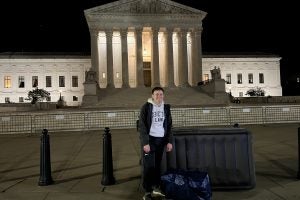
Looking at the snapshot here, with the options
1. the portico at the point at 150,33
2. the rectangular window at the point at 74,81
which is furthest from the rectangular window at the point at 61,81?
the portico at the point at 150,33

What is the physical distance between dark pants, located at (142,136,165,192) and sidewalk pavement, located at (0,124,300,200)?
451 mm

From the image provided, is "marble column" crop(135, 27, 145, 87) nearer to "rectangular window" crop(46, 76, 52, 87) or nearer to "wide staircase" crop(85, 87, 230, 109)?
"wide staircase" crop(85, 87, 230, 109)

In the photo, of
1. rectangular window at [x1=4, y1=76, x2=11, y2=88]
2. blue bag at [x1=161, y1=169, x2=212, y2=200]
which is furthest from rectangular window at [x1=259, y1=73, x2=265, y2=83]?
blue bag at [x1=161, y1=169, x2=212, y2=200]

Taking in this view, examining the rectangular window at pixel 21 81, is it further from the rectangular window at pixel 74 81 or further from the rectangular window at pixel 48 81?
the rectangular window at pixel 74 81

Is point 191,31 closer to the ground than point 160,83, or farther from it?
farther from it

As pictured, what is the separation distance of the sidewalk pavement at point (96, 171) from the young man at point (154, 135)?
20.7 inches

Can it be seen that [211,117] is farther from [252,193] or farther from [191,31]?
[191,31]

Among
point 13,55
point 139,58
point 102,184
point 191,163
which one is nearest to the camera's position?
point 191,163

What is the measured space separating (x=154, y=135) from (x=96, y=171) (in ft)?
10.6

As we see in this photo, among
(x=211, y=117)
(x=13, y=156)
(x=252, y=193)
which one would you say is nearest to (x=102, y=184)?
(x=252, y=193)

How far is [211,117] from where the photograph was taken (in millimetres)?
20562

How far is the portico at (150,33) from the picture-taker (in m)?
53.4

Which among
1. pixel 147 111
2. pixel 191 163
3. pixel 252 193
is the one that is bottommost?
pixel 252 193

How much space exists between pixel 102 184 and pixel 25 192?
1.61 m
